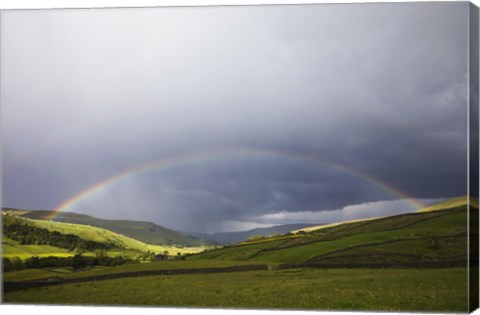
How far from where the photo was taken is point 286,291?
22438mm

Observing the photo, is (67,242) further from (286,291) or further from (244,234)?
(286,291)

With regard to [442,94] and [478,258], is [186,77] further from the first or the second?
[478,258]

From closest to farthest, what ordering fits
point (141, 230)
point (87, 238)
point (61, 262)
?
point (141, 230) < point (87, 238) < point (61, 262)

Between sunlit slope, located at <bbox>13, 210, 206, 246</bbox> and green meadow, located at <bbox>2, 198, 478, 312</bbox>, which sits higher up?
sunlit slope, located at <bbox>13, 210, 206, 246</bbox>

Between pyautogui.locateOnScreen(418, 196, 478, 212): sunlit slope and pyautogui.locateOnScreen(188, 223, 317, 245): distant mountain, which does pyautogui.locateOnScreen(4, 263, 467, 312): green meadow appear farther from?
pyautogui.locateOnScreen(418, 196, 478, 212): sunlit slope

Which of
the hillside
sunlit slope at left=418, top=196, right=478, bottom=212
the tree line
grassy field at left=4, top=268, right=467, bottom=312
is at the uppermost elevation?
sunlit slope at left=418, top=196, right=478, bottom=212

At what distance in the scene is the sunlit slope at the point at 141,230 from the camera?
2317 centimetres

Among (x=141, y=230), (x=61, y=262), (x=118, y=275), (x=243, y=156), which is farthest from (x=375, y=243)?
(x=61, y=262)

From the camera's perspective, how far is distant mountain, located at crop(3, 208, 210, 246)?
2316 cm

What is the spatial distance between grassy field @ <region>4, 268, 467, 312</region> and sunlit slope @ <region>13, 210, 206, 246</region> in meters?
0.81

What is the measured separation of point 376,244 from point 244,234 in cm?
292

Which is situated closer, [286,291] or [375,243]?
[375,243]

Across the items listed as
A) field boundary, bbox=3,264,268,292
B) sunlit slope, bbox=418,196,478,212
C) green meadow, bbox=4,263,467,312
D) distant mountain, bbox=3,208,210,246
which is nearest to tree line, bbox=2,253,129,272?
field boundary, bbox=3,264,268,292

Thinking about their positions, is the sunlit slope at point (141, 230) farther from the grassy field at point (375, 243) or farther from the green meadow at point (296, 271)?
the grassy field at point (375, 243)
